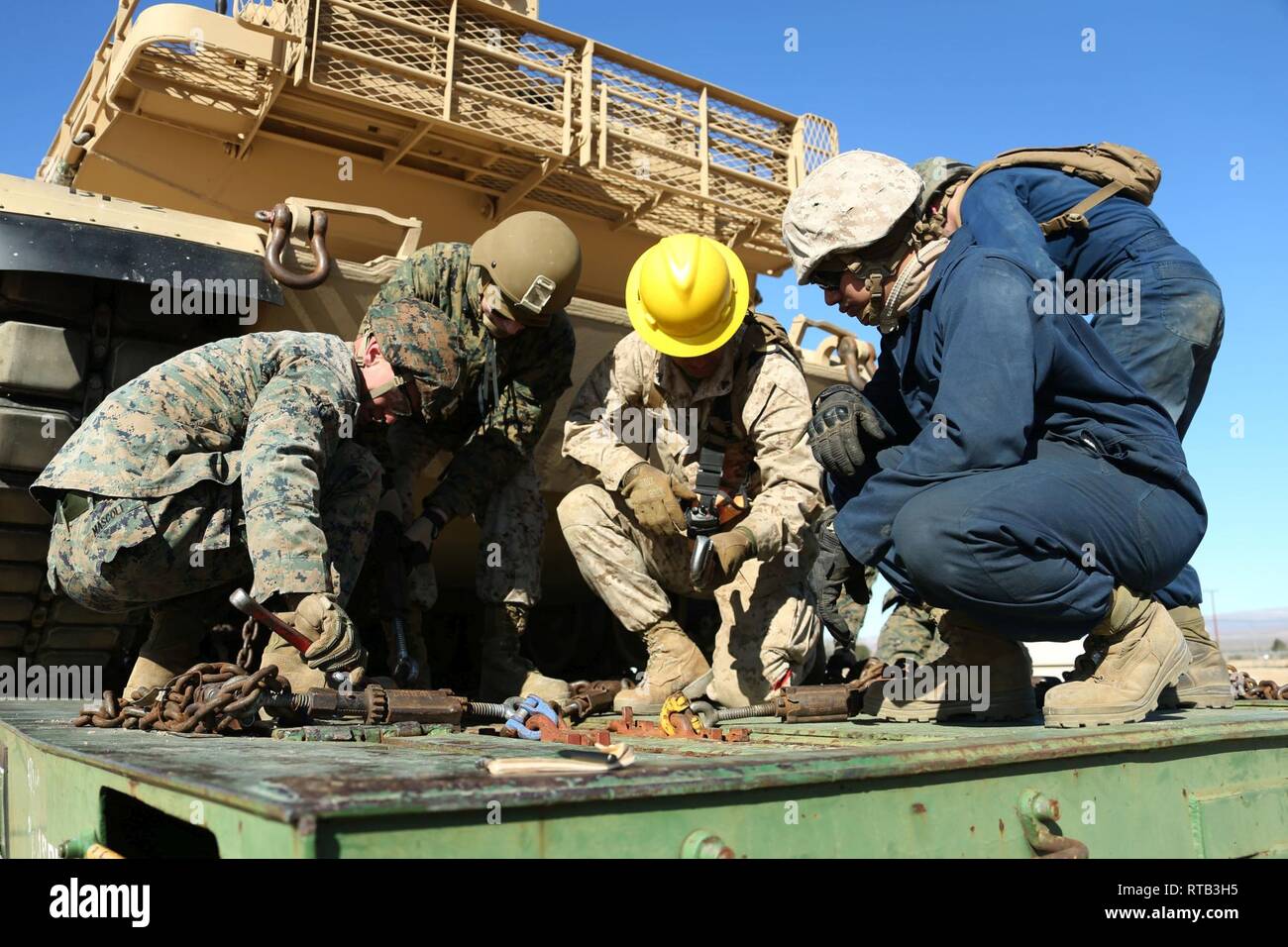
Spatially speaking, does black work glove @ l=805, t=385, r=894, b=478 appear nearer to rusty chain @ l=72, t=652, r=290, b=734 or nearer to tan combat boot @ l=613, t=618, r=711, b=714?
tan combat boot @ l=613, t=618, r=711, b=714

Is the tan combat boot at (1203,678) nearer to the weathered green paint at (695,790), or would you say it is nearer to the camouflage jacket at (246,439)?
the weathered green paint at (695,790)

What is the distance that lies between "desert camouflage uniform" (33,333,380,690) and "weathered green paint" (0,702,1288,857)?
52 cm

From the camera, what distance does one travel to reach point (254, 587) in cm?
256

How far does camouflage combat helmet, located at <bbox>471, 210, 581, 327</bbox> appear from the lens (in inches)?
147

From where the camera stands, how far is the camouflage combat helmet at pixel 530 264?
3.73 m

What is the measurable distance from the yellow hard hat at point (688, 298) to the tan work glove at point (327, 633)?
67.4 inches

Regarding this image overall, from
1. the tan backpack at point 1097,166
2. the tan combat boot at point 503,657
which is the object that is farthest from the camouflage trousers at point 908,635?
the tan backpack at point 1097,166

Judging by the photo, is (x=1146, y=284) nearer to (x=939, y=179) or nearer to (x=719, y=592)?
(x=939, y=179)

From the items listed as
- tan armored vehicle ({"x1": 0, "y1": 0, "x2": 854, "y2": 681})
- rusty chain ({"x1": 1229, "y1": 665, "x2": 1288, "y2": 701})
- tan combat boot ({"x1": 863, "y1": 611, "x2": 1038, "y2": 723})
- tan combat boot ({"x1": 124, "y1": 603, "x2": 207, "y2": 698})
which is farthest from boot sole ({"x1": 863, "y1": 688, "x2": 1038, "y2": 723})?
tan armored vehicle ({"x1": 0, "y1": 0, "x2": 854, "y2": 681})

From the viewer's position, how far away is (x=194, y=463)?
2.92 m

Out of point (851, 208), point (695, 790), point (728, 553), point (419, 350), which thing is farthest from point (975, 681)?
point (419, 350)

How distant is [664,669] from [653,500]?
54cm

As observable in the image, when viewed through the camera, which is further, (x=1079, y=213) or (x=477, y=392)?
(x=477, y=392)
